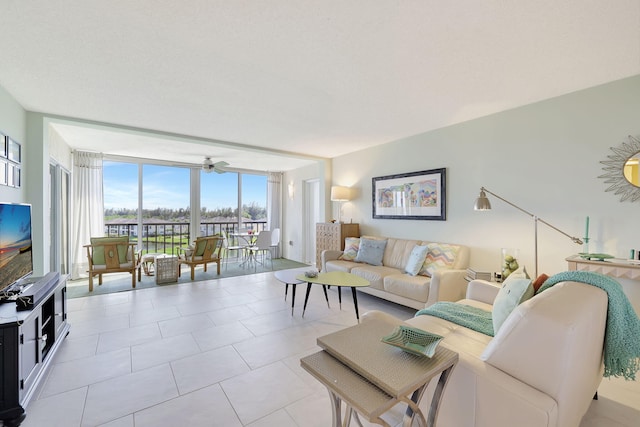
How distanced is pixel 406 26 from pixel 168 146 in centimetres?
444

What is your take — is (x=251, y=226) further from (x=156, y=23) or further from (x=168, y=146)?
(x=156, y=23)

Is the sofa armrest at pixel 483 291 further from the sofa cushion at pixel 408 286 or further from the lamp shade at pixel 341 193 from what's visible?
the lamp shade at pixel 341 193

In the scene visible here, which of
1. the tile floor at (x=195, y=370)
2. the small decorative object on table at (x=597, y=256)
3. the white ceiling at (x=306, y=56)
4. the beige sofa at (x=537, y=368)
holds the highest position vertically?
the white ceiling at (x=306, y=56)

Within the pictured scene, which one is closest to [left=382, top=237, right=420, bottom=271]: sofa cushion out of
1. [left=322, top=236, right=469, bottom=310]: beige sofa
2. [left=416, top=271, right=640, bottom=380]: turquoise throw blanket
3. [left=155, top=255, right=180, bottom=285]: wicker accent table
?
[left=322, top=236, right=469, bottom=310]: beige sofa

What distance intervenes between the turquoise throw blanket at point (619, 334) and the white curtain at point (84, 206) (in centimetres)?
679

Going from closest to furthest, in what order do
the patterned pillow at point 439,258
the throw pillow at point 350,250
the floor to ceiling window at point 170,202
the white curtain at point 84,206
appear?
the patterned pillow at point 439,258, the throw pillow at point 350,250, the white curtain at point 84,206, the floor to ceiling window at point 170,202

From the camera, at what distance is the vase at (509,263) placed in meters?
2.88

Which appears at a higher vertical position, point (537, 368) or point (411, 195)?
point (411, 195)

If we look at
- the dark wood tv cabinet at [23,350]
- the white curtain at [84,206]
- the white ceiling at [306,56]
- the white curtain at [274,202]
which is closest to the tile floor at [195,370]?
the dark wood tv cabinet at [23,350]

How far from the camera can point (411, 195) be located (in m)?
4.17

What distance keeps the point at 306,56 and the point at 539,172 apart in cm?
273

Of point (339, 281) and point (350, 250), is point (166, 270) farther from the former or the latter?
point (339, 281)

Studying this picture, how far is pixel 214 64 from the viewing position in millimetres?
2182

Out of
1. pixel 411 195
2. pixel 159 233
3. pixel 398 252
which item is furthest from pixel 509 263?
pixel 159 233
